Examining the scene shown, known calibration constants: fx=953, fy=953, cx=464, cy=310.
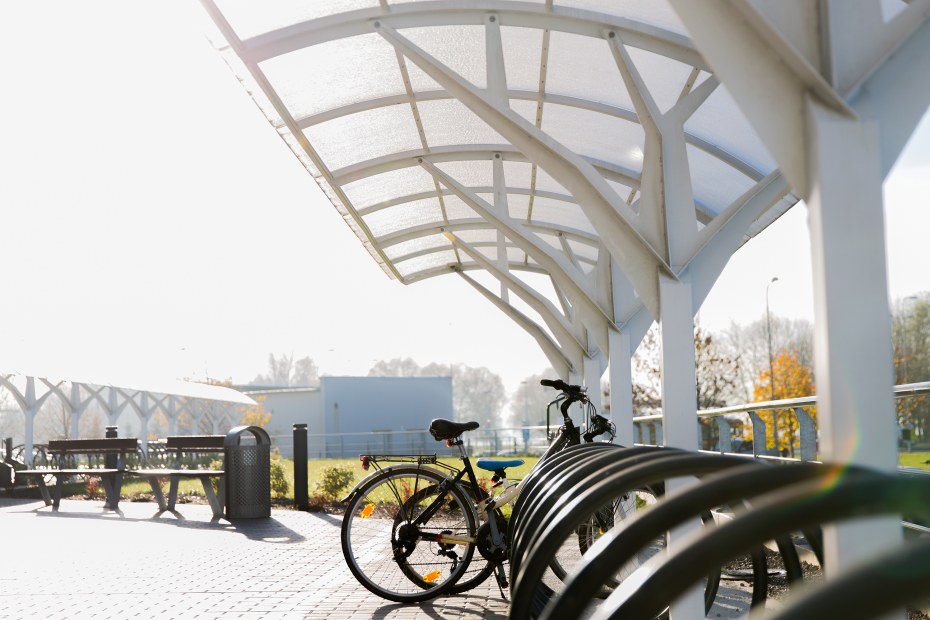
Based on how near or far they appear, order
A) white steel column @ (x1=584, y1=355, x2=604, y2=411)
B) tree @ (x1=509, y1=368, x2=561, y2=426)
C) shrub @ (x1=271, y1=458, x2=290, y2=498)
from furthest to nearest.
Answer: tree @ (x1=509, y1=368, x2=561, y2=426)
shrub @ (x1=271, y1=458, x2=290, y2=498)
white steel column @ (x1=584, y1=355, x2=604, y2=411)

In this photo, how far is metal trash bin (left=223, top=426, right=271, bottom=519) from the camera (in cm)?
1227

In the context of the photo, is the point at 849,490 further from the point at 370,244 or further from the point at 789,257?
the point at 789,257

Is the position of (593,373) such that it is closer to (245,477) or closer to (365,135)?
(365,135)

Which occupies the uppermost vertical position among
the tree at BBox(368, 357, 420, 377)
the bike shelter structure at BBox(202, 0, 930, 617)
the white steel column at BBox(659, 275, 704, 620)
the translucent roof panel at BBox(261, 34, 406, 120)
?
the tree at BBox(368, 357, 420, 377)

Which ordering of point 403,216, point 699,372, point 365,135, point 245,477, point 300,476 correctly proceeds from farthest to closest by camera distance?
point 699,372, point 300,476, point 245,477, point 403,216, point 365,135

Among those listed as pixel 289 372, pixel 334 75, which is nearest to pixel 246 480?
pixel 334 75

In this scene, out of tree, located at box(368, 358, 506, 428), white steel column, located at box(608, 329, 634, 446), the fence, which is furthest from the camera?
tree, located at box(368, 358, 506, 428)

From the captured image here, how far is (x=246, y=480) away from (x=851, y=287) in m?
10.4

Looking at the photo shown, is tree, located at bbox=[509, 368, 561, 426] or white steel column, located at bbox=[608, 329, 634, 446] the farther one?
tree, located at bbox=[509, 368, 561, 426]

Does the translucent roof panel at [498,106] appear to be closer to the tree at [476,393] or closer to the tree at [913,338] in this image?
the tree at [913,338]

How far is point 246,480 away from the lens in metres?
12.4

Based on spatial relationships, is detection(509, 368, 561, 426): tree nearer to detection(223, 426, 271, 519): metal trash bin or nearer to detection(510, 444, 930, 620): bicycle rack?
detection(223, 426, 271, 519): metal trash bin

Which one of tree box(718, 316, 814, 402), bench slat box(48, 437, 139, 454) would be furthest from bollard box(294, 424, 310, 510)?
tree box(718, 316, 814, 402)

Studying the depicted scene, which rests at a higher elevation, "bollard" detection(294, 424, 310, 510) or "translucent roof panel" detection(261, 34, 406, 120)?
"translucent roof panel" detection(261, 34, 406, 120)
